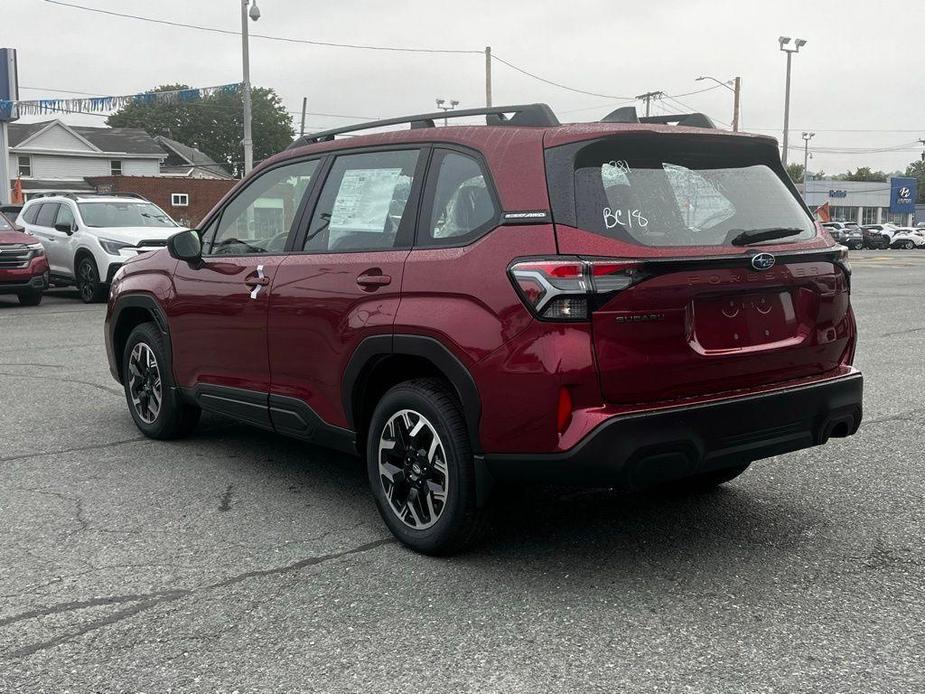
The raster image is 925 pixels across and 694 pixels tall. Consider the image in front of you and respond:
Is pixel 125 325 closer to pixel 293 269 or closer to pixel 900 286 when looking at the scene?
pixel 293 269

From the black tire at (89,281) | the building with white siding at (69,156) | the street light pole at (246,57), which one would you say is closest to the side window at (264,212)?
the black tire at (89,281)

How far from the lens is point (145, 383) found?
639cm

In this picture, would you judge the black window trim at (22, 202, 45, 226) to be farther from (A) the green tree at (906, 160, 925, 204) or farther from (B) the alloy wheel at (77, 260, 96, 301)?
(A) the green tree at (906, 160, 925, 204)

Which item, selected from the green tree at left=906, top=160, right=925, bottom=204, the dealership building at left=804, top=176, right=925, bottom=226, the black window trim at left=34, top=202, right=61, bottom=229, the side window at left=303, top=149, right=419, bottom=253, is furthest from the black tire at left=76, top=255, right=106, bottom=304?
the green tree at left=906, top=160, right=925, bottom=204

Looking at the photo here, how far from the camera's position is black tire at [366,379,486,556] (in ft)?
12.9

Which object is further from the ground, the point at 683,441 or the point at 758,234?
the point at 758,234

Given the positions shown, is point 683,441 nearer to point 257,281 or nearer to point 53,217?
point 257,281

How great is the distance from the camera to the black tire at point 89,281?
662 inches

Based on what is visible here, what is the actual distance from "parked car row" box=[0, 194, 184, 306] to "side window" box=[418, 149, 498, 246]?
1252 cm

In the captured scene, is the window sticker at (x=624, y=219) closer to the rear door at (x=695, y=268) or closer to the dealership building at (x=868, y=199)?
the rear door at (x=695, y=268)

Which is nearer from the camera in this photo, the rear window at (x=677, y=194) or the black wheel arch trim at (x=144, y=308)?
the rear window at (x=677, y=194)

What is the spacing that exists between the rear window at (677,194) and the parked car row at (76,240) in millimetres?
13059

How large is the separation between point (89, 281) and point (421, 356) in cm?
1440

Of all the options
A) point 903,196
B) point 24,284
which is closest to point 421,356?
point 24,284
